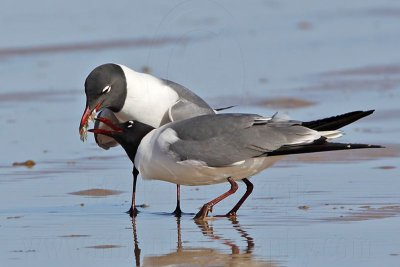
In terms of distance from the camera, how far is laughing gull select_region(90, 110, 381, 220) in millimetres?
8242

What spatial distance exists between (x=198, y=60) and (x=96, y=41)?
9.13ft

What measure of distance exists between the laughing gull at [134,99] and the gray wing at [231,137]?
0.67 meters

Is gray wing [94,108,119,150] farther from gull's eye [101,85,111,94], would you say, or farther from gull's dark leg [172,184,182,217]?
gull's dark leg [172,184,182,217]

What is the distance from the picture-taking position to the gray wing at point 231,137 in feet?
27.1

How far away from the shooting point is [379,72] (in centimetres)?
1538

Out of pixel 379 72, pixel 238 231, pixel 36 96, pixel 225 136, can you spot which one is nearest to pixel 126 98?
pixel 225 136

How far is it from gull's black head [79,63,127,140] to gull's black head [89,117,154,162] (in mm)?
266

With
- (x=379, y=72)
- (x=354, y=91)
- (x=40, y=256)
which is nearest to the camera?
(x=40, y=256)

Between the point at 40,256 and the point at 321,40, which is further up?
the point at 321,40

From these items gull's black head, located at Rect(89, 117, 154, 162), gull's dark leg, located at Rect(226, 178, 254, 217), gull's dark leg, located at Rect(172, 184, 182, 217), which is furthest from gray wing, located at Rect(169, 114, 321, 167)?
gull's dark leg, located at Rect(172, 184, 182, 217)

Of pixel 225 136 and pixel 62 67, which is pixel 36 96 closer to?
pixel 62 67

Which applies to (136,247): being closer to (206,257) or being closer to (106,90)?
(206,257)

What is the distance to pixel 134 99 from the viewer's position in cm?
913

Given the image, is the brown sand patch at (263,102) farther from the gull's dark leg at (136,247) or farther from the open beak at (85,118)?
the gull's dark leg at (136,247)
